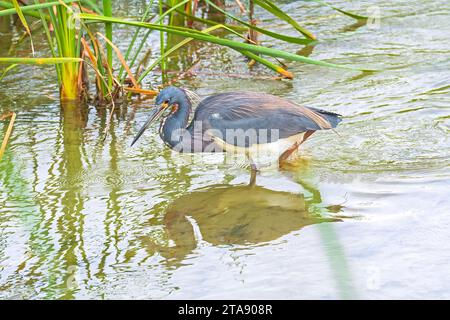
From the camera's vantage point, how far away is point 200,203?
209 inches

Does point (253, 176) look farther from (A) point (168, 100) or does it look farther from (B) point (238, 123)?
(A) point (168, 100)

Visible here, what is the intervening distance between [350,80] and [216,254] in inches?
130

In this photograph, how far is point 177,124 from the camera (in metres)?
5.78

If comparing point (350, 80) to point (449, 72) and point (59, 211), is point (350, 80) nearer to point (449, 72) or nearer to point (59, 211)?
point (449, 72)

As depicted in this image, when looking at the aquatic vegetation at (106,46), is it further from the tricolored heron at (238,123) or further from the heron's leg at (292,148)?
the heron's leg at (292,148)

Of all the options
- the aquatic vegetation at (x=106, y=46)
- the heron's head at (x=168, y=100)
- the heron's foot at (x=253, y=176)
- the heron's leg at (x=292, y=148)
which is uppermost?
the aquatic vegetation at (x=106, y=46)

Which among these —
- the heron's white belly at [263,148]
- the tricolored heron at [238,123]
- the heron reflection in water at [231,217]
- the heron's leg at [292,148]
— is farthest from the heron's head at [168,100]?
the heron's leg at [292,148]

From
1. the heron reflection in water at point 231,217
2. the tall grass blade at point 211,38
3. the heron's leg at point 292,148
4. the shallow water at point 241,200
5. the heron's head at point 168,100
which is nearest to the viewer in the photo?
the shallow water at point 241,200

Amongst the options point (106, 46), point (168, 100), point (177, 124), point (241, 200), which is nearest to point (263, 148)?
point (241, 200)

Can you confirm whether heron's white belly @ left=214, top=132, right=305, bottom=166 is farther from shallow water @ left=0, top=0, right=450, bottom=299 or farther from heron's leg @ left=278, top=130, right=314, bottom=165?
shallow water @ left=0, top=0, right=450, bottom=299

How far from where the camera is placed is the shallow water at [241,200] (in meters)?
4.20

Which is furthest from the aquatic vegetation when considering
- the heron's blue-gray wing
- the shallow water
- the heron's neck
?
the heron's neck

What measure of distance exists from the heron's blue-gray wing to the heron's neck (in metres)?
0.10

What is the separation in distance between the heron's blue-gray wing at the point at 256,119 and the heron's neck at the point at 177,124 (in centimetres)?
10
